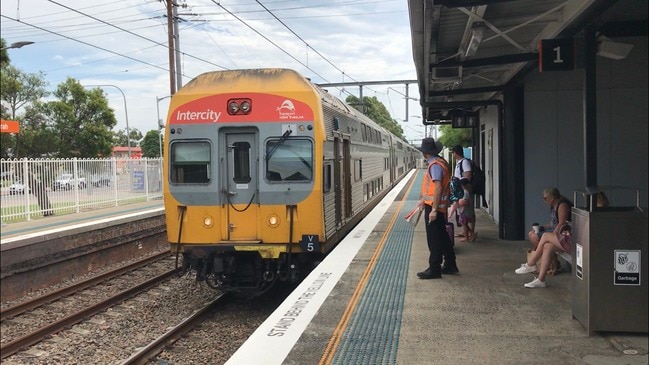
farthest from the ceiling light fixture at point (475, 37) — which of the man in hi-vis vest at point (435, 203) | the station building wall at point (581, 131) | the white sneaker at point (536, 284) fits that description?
the white sneaker at point (536, 284)

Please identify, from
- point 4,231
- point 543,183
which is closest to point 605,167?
point 543,183

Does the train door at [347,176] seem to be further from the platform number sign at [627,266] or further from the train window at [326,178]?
the platform number sign at [627,266]

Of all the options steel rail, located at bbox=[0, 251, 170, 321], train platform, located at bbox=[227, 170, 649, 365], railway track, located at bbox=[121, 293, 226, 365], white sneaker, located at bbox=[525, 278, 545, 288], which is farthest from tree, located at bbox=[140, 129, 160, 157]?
white sneaker, located at bbox=[525, 278, 545, 288]

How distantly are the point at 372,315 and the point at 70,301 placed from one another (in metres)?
6.24

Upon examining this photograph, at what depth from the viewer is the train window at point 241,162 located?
836cm

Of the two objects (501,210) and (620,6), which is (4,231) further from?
(501,210)

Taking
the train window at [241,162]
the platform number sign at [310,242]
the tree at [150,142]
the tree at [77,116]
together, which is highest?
the tree at [150,142]

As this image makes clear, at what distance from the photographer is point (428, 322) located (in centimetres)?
523

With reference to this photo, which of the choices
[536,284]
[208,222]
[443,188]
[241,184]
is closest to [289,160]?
[241,184]

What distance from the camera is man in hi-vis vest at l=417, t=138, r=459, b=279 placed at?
6734 mm

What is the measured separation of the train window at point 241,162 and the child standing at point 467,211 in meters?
3.52

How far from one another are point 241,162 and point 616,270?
5.28m

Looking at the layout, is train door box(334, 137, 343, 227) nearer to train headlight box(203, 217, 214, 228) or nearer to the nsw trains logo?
the nsw trains logo

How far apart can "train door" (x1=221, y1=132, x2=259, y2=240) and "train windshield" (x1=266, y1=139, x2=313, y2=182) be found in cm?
23
